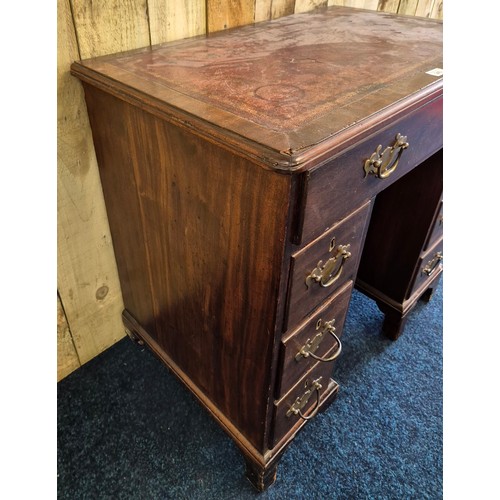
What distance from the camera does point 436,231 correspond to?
3.95 feet

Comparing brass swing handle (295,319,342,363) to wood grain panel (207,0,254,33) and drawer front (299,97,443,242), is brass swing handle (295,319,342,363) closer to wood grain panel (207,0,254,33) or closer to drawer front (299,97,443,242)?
drawer front (299,97,443,242)

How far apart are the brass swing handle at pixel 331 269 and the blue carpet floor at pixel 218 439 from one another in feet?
1.90

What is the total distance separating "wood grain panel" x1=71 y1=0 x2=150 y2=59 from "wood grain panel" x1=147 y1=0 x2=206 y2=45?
2 cm

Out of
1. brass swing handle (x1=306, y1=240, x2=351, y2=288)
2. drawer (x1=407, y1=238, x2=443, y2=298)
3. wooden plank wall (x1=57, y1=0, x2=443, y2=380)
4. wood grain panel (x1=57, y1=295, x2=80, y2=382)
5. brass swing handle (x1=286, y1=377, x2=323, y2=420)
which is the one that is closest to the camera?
brass swing handle (x1=306, y1=240, x2=351, y2=288)

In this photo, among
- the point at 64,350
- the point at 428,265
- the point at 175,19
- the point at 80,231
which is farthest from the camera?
the point at 428,265

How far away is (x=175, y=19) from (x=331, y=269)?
2.14 feet

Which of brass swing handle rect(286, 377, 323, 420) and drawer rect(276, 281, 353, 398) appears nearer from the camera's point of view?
drawer rect(276, 281, 353, 398)

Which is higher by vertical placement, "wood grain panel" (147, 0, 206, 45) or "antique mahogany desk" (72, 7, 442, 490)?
"wood grain panel" (147, 0, 206, 45)

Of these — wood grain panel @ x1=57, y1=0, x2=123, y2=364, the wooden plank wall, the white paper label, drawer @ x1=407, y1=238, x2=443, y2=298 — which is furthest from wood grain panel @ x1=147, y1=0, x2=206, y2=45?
drawer @ x1=407, y1=238, x2=443, y2=298

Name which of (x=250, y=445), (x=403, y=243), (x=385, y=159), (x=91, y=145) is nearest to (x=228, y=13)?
(x=91, y=145)

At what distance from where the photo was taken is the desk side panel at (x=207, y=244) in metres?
0.60

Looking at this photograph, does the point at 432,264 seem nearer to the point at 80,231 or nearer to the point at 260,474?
the point at 260,474

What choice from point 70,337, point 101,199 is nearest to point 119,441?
point 70,337

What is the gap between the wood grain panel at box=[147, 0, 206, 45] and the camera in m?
0.87
